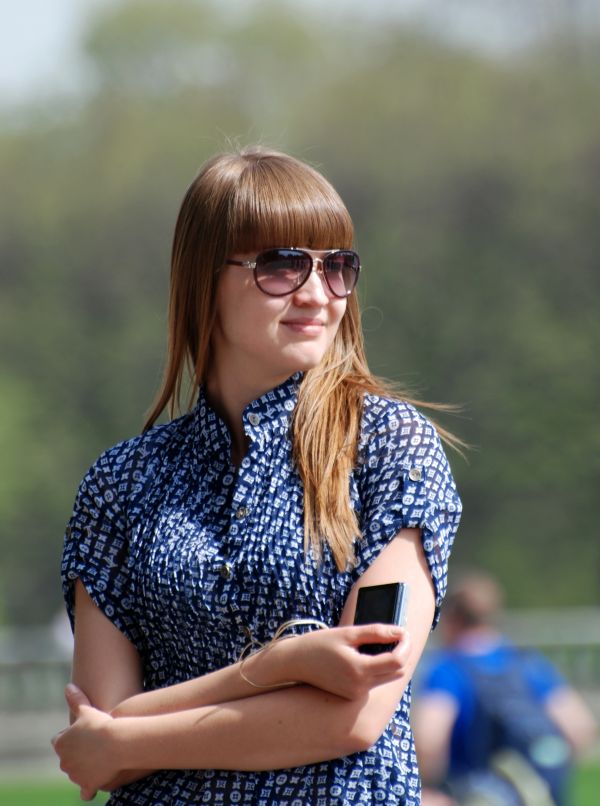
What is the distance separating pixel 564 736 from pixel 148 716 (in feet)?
12.6

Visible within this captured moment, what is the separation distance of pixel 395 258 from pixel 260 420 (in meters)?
26.6

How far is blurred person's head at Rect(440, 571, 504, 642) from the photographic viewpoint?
20.4ft

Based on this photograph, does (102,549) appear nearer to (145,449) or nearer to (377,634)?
(145,449)

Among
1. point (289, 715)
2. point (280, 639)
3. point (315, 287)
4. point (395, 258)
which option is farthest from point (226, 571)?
point (395, 258)

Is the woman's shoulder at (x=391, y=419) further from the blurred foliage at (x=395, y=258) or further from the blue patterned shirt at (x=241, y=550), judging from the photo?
the blurred foliage at (x=395, y=258)

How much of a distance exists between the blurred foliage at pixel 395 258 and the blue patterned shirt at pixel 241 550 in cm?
2210

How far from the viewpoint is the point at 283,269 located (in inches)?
97.7

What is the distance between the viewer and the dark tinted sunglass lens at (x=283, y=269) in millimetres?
2480

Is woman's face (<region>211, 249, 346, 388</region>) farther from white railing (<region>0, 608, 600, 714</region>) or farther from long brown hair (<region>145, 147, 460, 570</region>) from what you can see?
white railing (<region>0, 608, 600, 714</region>)

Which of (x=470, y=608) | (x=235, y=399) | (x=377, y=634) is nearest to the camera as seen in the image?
(x=377, y=634)

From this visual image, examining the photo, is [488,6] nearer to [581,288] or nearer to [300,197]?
[581,288]

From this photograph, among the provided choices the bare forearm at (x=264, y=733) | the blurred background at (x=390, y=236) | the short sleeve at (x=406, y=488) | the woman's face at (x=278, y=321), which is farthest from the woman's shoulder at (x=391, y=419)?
the blurred background at (x=390, y=236)

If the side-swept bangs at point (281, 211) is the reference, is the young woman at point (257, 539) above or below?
below

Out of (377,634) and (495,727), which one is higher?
(377,634)
